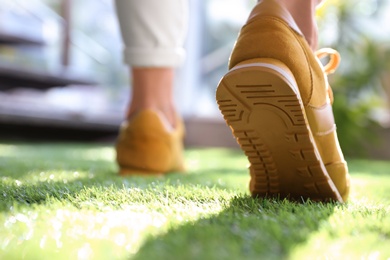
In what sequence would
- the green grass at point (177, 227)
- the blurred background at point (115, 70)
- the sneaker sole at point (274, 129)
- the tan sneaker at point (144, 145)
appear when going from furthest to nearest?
the blurred background at point (115, 70) < the tan sneaker at point (144, 145) < the sneaker sole at point (274, 129) < the green grass at point (177, 227)

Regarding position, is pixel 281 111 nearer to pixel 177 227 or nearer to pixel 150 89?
pixel 177 227

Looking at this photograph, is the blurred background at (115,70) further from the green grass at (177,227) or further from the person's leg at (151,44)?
the green grass at (177,227)

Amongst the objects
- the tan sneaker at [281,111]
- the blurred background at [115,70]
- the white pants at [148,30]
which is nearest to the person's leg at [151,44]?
the white pants at [148,30]

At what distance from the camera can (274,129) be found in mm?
753

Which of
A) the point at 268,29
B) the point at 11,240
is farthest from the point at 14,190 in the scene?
the point at 268,29

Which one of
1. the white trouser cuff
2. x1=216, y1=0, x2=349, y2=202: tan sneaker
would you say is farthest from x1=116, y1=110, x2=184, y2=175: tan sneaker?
x1=216, y1=0, x2=349, y2=202: tan sneaker

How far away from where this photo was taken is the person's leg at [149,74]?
125 centimetres

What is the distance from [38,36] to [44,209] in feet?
11.7

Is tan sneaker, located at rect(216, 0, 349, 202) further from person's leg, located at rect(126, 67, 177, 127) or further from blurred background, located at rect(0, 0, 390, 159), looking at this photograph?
blurred background, located at rect(0, 0, 390, 159)

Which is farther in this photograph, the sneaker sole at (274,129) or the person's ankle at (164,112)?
the person's ankle at (164,112)

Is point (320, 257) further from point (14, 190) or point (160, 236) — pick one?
point (14, 190)

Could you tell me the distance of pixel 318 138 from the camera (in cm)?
83

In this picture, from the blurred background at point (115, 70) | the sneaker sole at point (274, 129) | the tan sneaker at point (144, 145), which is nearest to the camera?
the sneaker sole at point (274, 129)

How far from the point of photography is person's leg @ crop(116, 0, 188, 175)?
49.1 inches
